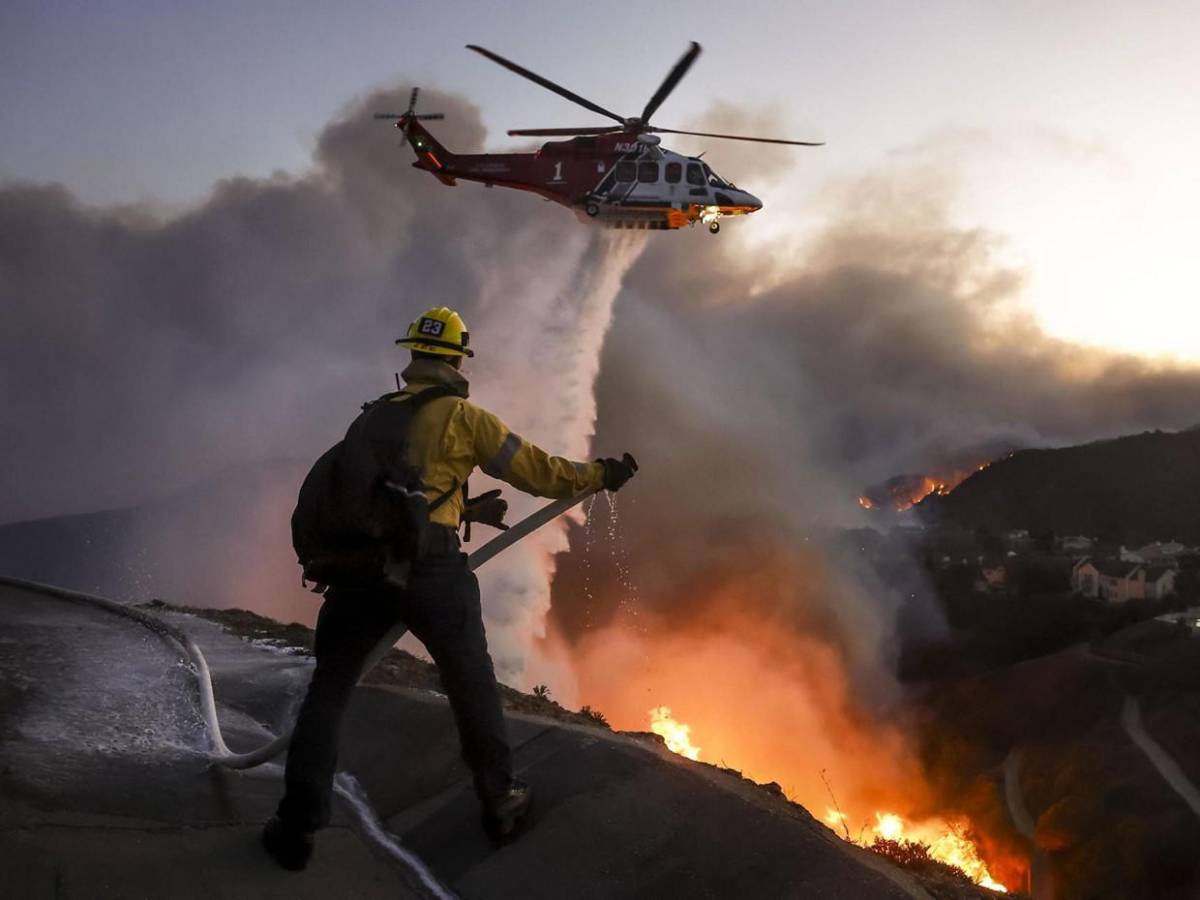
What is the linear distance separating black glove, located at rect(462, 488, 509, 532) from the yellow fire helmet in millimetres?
770

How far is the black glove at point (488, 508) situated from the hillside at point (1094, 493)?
123898mm

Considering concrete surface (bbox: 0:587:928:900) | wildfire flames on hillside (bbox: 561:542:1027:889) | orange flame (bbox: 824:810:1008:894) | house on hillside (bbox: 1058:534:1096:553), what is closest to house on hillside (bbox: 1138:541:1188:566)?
house on hillside (bbox: 1058:534:1096:553)

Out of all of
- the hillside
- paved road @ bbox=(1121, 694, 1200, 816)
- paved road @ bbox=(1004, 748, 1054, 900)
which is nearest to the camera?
paved road @ bbox=(1004, 748, 1054, 900)

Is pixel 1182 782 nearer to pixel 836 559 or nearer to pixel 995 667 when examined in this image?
pixel 995 667

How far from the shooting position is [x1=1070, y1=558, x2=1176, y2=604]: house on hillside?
69500 millimetres

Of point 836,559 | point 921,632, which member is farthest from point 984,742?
point 836,559

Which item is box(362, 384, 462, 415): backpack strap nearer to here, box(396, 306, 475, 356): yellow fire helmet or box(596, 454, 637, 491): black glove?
box(396, 306, 475, 356): yellow fire helmet

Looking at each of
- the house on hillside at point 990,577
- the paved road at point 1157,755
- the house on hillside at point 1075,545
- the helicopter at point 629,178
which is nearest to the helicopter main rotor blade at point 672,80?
the helicopter at point 629,178

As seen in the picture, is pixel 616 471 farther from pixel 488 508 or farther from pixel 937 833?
pixel 937 833

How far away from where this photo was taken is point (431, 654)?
3.79m

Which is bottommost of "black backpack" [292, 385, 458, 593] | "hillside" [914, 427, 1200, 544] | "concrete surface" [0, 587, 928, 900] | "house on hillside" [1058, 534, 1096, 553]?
"concrete surface" [0, 587, 928, 900]

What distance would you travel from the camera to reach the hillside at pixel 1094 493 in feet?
412

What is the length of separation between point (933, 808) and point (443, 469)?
4933 cm

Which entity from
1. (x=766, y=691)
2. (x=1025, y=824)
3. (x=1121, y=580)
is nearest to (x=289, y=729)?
(x=1025, y=824)
